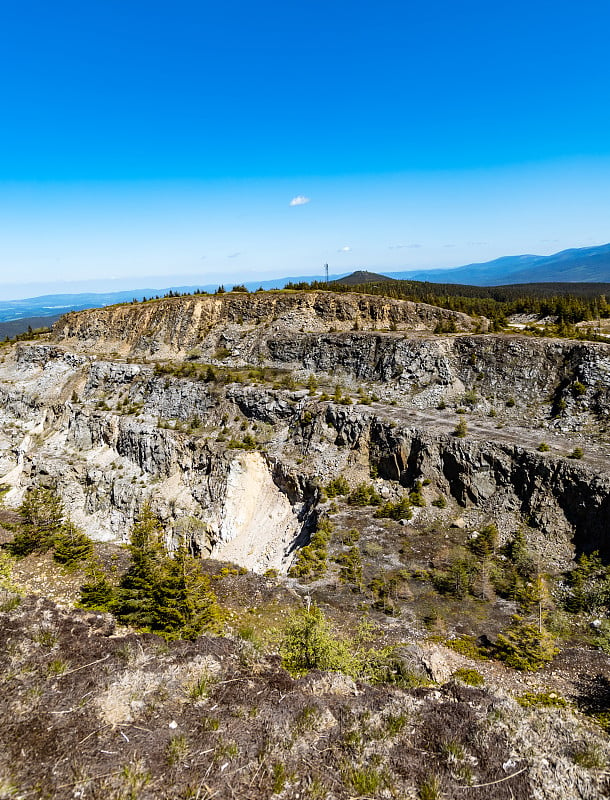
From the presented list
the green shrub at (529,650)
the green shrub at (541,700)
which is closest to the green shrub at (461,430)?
the green shrub at (529,650)

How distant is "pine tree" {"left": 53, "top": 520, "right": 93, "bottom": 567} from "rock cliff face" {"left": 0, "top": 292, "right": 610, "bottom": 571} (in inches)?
535

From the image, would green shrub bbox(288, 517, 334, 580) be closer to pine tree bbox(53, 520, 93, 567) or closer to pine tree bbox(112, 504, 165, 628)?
pine tree bbox(112, 504, 165, 628)

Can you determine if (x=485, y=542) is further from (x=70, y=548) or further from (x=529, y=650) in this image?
(x=70, y=548)

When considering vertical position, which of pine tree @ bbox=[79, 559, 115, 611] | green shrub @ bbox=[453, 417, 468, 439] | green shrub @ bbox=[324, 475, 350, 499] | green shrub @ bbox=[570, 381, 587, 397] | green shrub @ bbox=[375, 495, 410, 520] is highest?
green shrub @ bbox=[570, 381, 587, 397]

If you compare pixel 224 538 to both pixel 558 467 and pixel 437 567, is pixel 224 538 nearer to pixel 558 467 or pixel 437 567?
pixel 437 567

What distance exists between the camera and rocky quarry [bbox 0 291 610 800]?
13.4 metres

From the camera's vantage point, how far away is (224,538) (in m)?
39.5

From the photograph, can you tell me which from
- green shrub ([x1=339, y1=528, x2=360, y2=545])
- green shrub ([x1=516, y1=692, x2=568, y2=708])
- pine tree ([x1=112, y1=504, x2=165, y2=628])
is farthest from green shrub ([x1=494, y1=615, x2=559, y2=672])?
pine tree ([x1=112, y1=504, x2=165, y2=628])

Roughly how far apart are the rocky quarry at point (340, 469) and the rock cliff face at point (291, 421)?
23 cm

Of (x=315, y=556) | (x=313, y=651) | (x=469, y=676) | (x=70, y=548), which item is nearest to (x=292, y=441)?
(x=315, y=556)

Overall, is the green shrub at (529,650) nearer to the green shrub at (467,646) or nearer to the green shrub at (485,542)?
the green shrub at (467,646)

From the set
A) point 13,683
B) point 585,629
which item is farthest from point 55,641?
point 585,629

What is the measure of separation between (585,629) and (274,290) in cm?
6233

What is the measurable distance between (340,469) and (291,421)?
938 cm
